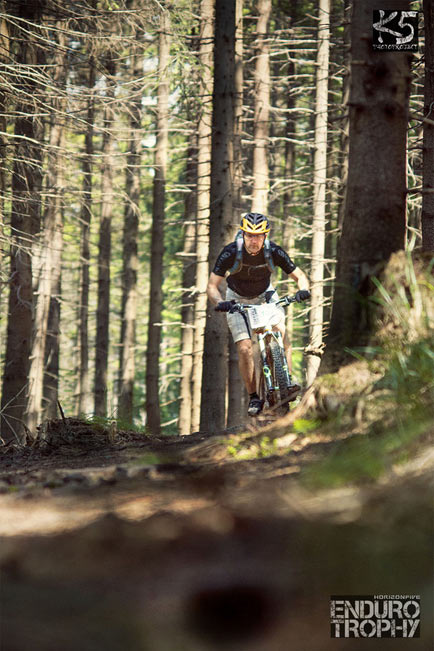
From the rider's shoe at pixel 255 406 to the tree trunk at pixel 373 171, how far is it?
2711 millimetres

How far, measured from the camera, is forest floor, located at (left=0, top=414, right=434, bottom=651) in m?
2.34

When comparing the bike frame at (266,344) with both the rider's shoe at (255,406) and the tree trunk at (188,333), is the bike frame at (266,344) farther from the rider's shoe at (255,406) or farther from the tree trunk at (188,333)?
the tree trunk at (188,333)

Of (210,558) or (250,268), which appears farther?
(250,268)

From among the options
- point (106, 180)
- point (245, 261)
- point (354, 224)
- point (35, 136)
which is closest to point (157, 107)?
point (106, 180)

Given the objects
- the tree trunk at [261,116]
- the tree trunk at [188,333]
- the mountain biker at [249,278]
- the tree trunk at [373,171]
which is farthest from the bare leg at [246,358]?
the tree trunk at [188,333]

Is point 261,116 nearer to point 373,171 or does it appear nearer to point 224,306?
point 224,306

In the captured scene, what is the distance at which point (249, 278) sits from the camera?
849 centimetres

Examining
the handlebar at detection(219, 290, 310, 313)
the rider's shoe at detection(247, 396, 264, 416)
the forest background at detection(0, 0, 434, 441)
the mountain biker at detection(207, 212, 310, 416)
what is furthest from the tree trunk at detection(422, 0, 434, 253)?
the rider's shoe at detection(247, 396, 264, 416)

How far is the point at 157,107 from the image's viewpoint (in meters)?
18.7

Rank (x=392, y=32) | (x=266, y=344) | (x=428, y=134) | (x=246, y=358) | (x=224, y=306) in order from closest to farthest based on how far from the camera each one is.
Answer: (x=392, y=32) → (x=224, y=306) → (x=246, y=358) → (x=266, y=344) → (x=428, y=134)

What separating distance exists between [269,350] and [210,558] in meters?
5.50

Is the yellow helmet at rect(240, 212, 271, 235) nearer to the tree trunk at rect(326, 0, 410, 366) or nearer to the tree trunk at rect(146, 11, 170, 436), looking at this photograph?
the tree trunk at rect(326, 0, 410, 366)

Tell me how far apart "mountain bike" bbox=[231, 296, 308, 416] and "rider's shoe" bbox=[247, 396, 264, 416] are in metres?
0.11

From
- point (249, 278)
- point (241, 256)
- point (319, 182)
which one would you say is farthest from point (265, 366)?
point (319, 182)
